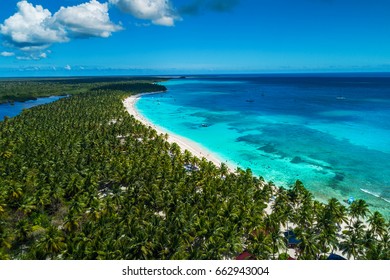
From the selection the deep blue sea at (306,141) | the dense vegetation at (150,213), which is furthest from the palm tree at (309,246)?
the deep blue sea at (306,141)

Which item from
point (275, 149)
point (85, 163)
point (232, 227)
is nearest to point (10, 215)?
point (85, 163)

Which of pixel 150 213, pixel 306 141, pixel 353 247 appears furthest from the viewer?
pixel 306 141

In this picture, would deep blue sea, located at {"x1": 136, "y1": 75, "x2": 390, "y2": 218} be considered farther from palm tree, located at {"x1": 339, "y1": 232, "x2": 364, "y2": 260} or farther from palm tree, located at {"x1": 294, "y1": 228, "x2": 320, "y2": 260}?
palm tree, located at {"x1": 294, "y1": 228, "x2": 320, "y2": 260}

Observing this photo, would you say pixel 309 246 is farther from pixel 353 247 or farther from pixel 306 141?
pixel 306 141

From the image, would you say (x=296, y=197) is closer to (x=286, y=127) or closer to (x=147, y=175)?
(x=147, y=175)

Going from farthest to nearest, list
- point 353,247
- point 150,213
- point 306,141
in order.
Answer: point 306,141 → point 150,213 → point 353,247

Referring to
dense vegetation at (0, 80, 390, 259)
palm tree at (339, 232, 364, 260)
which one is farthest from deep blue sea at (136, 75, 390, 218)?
palm tree at (339, 232, 364, 260)

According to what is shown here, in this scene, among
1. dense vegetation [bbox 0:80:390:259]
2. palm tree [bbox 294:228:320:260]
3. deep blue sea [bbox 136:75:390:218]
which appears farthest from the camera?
Answer: deep blue sea [bbox 136:75:390:218]

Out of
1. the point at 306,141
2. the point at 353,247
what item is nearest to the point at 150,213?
the point at 353,247

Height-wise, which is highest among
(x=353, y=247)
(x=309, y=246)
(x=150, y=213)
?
(x=150, y=213)
